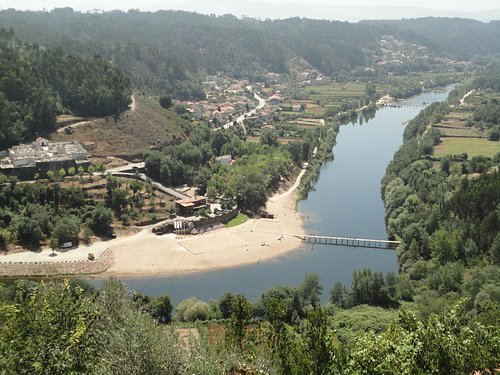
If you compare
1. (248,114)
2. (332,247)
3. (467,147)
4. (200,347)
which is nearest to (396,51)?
(248,114)

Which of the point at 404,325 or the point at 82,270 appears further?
the point at 82,270

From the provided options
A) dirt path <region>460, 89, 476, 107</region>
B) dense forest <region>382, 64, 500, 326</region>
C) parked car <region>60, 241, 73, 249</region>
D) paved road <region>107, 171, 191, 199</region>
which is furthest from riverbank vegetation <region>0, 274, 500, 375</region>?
dirt path <region>460, 89, 476, 107</region>

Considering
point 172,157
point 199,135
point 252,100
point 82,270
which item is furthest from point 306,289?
point 252,100

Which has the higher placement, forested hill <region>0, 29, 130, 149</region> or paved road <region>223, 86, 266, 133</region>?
forested hill <region>0, 29, 130, 149</region>

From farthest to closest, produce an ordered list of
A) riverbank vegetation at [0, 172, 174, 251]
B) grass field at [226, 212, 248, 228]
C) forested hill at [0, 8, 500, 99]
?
forested hill at [0, 8, 500, 99] → grass field at [226, 212, 248, 228] → riverbank vegetation at [0, 172, 174, 251]

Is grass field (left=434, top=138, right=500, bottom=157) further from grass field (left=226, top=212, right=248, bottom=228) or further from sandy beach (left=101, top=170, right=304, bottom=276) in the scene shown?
grass field (left=226, top=212, right=248, bottom=228)

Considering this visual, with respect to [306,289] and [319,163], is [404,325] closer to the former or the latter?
[306,289]
